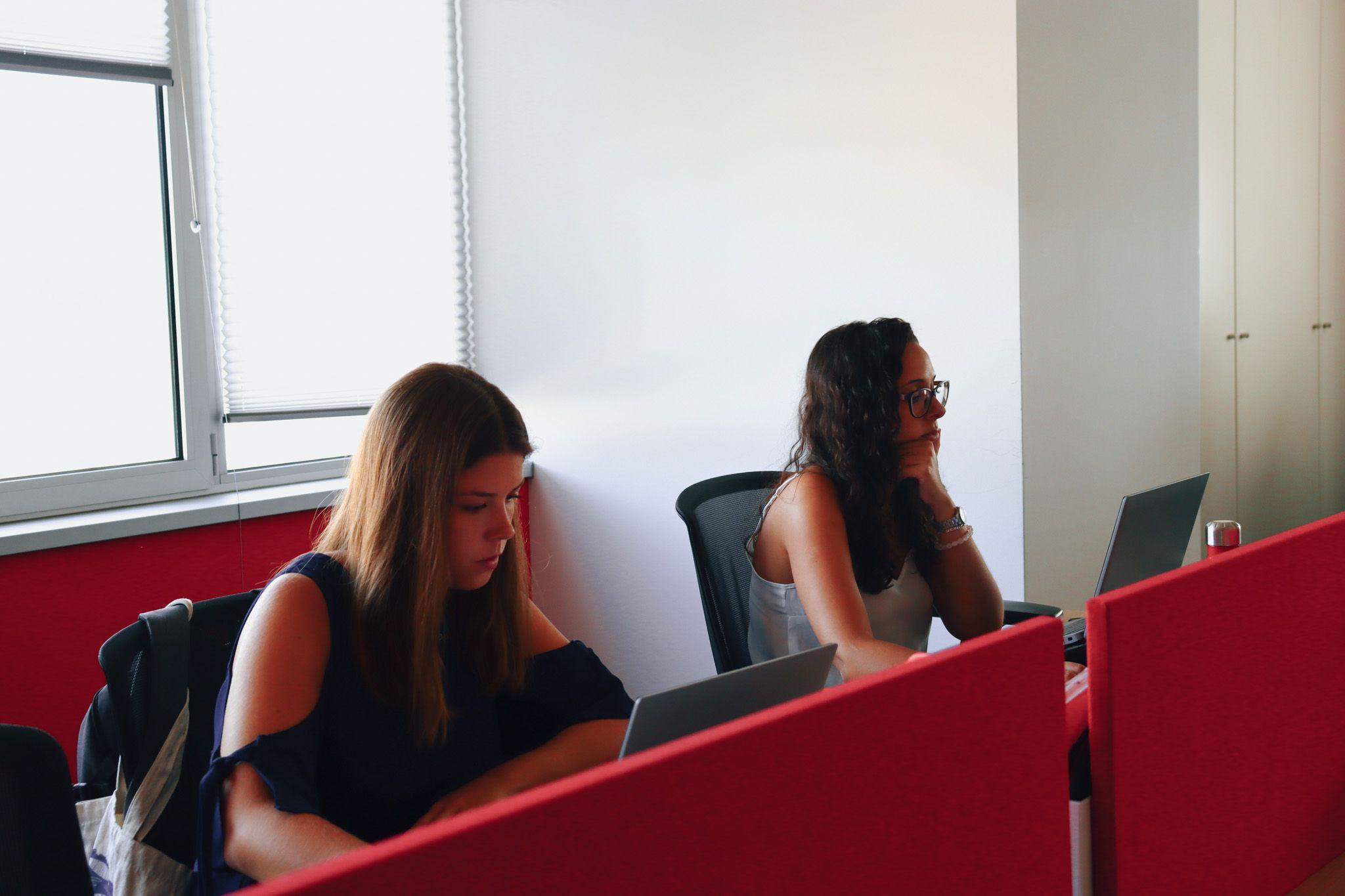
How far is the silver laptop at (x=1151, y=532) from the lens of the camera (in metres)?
1.69

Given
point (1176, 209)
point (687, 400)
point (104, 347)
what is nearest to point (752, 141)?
point (687, 400)

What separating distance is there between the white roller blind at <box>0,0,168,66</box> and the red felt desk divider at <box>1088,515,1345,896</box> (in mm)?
2699

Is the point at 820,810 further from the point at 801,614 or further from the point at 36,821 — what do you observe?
the point at 801,614

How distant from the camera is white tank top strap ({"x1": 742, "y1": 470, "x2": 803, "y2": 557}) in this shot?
75.0 inches

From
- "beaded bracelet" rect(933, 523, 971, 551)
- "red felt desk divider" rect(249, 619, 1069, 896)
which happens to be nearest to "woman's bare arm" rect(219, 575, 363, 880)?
"red felt desk divider" rect(249, 619, 1069, 896)

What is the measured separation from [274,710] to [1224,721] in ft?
3.16

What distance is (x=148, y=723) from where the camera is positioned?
1.25m

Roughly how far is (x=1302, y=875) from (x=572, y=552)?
2476 mm

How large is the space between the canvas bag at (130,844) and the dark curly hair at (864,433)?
1.13 metres

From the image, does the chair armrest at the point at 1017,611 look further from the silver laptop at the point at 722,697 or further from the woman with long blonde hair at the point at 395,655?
the silver laptop at the point at 722,697

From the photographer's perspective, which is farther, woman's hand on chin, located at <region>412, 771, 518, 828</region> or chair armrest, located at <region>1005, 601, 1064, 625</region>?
chair armrest, located at <region>1005, 601, 1064, 625</region>

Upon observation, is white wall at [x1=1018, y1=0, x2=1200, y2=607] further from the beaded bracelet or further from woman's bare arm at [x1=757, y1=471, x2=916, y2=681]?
woman's bare arm at [x1=757, y1=471, x2=916, y2=681]

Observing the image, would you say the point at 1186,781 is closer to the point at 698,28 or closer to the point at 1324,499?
the point at 698,28

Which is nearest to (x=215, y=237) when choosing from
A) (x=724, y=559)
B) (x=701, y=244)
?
(x=701, y=244)
